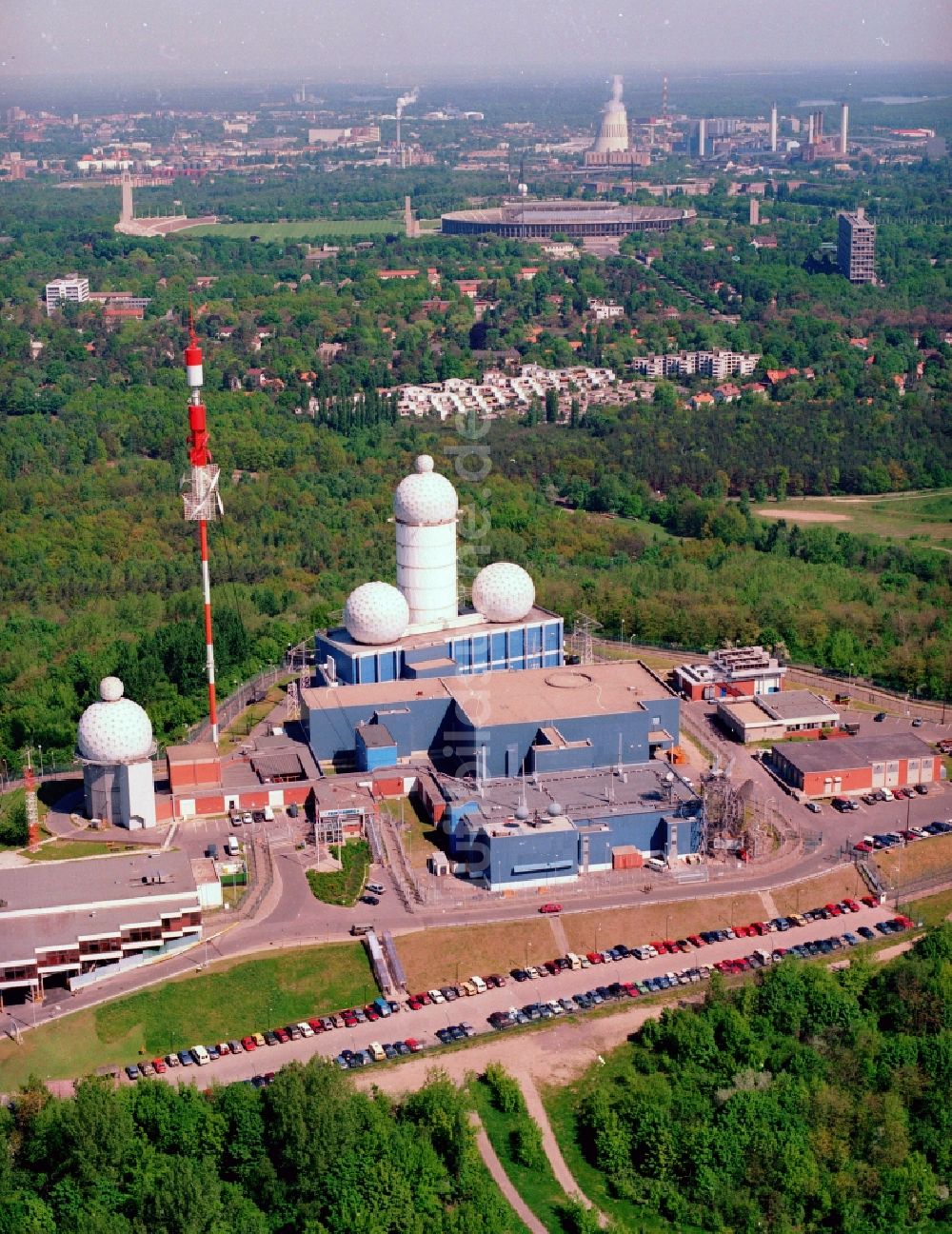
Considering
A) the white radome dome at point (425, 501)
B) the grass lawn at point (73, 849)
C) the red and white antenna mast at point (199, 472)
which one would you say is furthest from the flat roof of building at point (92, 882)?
the white radome dome at point (425, 501)

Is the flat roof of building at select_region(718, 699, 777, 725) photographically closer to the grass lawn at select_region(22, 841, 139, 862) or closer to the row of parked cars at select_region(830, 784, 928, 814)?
the row of parked cars at select_region(830, 784, 928, 814)

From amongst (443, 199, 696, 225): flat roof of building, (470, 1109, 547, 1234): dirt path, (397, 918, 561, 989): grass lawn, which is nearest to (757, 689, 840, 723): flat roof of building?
(397, 918, 561, 989): grass lawn

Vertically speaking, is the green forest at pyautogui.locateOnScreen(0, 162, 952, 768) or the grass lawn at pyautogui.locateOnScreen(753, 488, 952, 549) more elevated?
the green forest at pyautogui.locateOnScreen(0, 162, 952, 768)

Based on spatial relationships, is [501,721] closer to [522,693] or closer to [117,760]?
[522,693]

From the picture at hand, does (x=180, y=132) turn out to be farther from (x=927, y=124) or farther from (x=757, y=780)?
(x=757, y=780)

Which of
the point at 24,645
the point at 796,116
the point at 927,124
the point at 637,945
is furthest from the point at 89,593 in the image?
the point at 796,116

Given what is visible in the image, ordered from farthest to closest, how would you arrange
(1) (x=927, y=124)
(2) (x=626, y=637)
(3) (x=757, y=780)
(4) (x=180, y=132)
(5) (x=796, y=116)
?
1. (5) (x=796, y=116)
2. (1) (x=927, y=124)
3. (4) (x=180, y=132)
4. (2) (x=626, y=637)
5. (3) (x=757, y=780)
